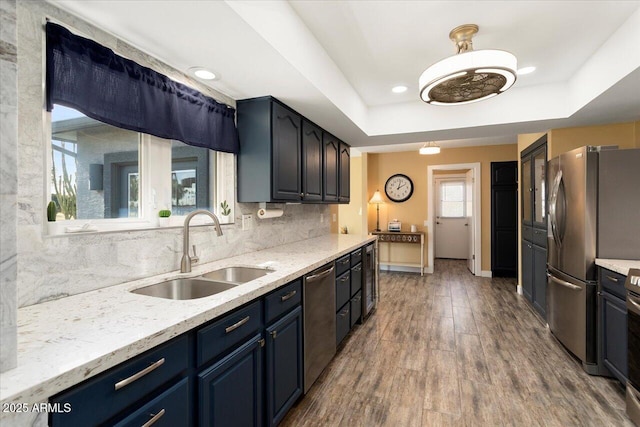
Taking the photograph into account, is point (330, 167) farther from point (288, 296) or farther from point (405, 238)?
point (405, 238)

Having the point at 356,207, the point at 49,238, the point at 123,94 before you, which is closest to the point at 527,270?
the point at 356,207

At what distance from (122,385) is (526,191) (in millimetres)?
4636

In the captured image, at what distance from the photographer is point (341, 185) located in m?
3.94

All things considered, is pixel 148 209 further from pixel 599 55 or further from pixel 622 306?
pixel 599 55

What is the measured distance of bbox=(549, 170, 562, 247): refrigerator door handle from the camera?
8.82ft

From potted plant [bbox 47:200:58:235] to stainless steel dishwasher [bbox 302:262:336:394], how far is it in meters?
1.30

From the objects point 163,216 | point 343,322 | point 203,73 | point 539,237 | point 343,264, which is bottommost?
point 343,322

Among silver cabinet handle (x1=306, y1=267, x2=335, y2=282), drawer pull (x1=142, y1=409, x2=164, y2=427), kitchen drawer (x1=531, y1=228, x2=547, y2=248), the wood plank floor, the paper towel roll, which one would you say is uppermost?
the paper towel roll

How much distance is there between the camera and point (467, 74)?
186 centimetres

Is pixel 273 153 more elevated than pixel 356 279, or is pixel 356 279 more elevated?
pixel 273 153

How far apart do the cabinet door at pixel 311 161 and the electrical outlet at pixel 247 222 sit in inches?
22.2

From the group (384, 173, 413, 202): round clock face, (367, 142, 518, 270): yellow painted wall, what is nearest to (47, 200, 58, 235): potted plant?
(367, 142, 518, 270): yellow painted wall

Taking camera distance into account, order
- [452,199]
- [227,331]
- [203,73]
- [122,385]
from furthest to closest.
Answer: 1. [452,199]
2. [203,73]
3. [227,331]
4. [122,385]

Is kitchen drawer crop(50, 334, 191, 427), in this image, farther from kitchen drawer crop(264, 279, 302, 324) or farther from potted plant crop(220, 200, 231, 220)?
potted plant crop(220, 200, 231, 220)
